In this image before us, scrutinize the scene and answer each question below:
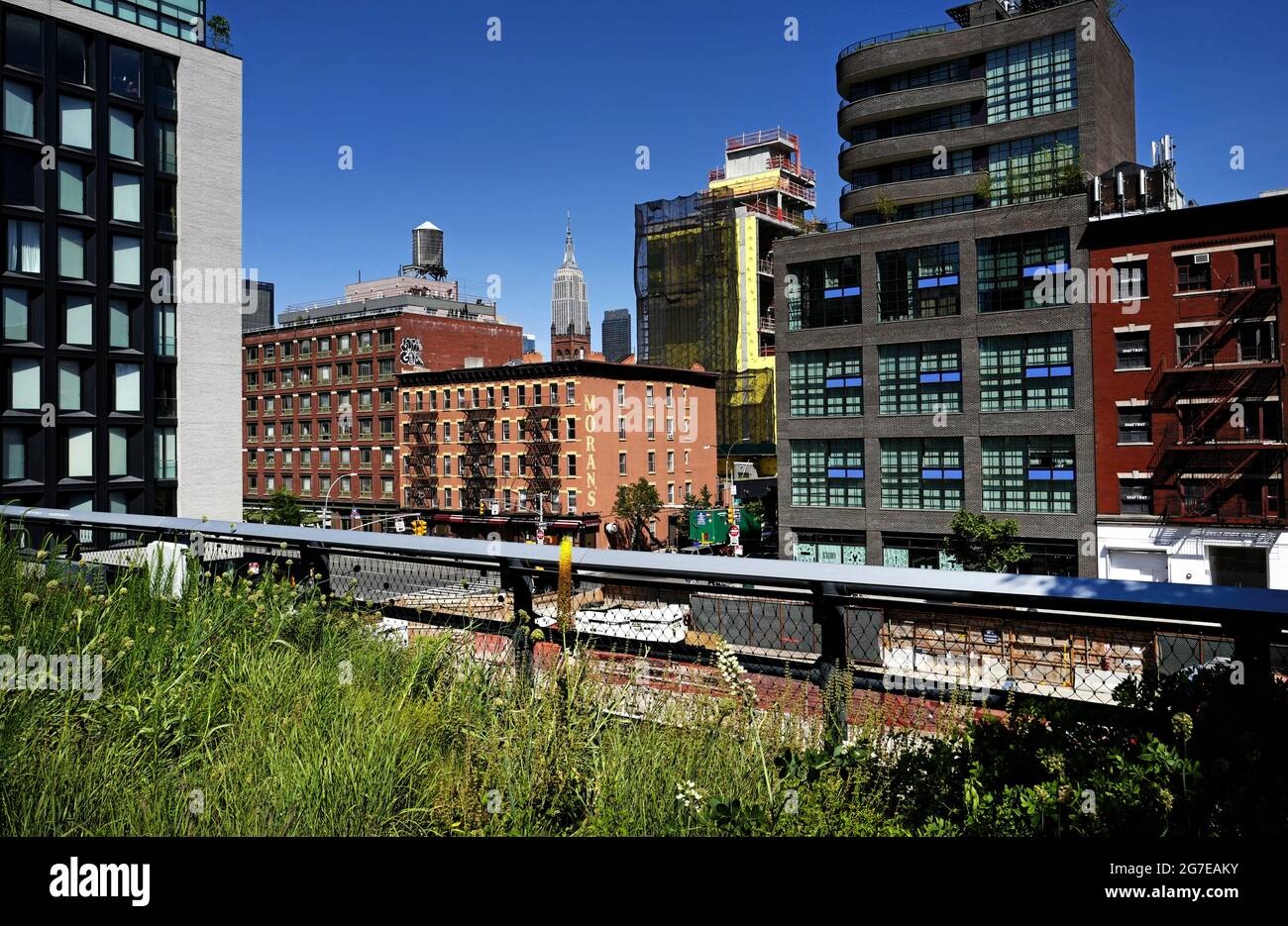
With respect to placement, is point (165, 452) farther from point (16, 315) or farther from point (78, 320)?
point (16, 315)

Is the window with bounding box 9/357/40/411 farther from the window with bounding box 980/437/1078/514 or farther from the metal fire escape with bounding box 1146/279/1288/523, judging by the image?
the metal fire escape with bounding box 1146/279/1288/523

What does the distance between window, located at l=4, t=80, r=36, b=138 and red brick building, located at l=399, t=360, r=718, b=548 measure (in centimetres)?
3770

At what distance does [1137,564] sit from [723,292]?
187 ft

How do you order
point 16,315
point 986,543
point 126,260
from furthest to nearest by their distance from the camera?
point 126,260, point 986,543, point 16,315

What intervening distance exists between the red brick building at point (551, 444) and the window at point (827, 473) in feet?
70.4

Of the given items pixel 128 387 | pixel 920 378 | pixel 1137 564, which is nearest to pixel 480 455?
pixel 128 387

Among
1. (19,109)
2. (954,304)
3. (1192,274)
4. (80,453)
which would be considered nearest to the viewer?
(19,109)

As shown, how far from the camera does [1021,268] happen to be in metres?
46.6

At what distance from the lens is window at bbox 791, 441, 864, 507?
5094cm

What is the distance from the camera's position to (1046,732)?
12.3 ft

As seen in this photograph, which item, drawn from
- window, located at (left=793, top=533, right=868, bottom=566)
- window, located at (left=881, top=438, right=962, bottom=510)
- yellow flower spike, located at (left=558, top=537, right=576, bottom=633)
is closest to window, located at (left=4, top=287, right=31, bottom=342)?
window, located at (left=793, top=533, right=868, bottom=566)
